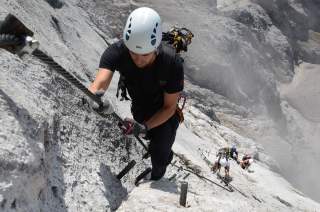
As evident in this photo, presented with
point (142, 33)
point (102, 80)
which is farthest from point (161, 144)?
point (142, 33)

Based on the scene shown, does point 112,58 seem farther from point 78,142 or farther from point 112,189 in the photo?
point 112,189

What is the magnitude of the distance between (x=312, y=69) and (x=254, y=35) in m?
12.2

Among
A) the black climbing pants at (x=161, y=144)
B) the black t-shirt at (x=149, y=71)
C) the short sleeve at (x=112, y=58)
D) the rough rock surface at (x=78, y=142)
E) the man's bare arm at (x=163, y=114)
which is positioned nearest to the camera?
the rough rock surface at (x=78, y=142)

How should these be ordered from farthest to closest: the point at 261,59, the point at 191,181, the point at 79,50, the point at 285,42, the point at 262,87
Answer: the point at 285,42 → the point at 261,59 → the point at 262,87 → the point at 79,50 → the point at 191,181

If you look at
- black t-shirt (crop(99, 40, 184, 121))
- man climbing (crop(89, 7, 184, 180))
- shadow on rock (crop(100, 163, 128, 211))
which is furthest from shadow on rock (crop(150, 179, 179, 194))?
black t-shirt (crop(99, 40, 184, 121))

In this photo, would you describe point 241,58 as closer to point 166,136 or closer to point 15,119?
point 166,136

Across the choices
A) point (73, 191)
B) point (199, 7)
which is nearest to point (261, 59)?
point (199, 7)

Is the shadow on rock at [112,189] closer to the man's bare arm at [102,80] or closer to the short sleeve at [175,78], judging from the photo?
the man's bare arm at [102,80]

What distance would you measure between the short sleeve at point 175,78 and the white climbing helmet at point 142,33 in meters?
0.35

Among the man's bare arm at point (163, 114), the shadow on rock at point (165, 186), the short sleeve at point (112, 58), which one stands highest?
the short sleeve at point (112, 58)

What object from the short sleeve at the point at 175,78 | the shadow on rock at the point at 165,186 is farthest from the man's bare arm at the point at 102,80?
the shadow on rock at the point at 165,186

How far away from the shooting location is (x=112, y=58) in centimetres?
602

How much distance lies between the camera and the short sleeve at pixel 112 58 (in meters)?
6.00

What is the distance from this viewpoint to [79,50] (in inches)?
499
